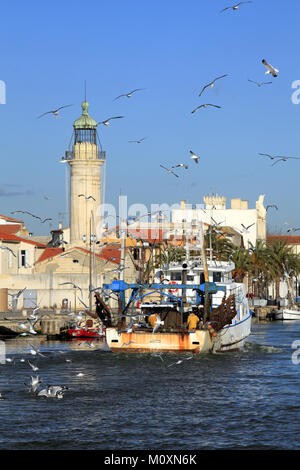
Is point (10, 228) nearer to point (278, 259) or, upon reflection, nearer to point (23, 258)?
point (23, 258)

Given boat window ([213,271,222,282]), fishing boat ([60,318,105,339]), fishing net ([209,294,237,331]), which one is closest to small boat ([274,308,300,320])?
fishing boat ([60,318,105,339])

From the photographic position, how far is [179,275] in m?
55.1

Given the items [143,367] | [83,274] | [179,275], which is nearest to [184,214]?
[83,274]

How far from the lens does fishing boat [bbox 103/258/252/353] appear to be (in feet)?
154

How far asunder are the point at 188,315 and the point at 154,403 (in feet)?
60.0

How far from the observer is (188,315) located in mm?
52531

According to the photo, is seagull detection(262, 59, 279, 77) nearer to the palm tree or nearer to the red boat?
the red boat

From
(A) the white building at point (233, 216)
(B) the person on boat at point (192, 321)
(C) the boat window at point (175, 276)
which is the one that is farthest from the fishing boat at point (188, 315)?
(A) the white building at point (233, 216)

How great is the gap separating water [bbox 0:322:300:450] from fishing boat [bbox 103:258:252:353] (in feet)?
2.46

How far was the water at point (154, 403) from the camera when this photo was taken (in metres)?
28.5

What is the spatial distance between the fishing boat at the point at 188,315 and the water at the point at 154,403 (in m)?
0.75

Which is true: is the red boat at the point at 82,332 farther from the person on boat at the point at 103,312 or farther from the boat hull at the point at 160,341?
the boat hull at the point at 160,341
